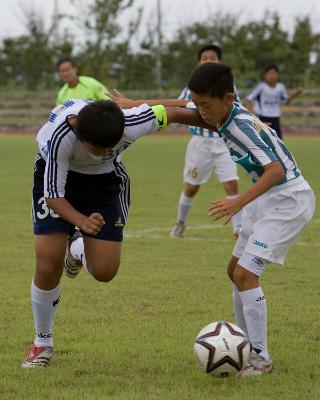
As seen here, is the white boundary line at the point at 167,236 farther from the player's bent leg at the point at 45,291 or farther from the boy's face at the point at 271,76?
the boy's face at the point at 271,76

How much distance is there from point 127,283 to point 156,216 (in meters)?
4.27

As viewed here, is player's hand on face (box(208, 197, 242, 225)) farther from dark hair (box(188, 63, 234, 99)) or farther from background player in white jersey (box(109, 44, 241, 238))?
background player in white jersey (box(109, 44, 241, 238))

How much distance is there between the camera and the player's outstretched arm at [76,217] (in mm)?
4641

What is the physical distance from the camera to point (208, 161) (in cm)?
1033

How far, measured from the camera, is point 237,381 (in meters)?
4.70

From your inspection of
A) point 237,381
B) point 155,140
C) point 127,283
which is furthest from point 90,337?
point 155,140

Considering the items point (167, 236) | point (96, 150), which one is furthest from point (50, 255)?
point (167, 236)

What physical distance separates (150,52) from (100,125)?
37.4 meters

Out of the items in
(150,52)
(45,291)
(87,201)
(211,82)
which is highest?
(211,82)

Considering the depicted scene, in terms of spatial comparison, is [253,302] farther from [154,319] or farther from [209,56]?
[209,56]

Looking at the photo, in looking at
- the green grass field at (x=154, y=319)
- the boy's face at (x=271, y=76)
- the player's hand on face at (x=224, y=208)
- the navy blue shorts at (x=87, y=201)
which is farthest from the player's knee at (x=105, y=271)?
the boy's face at (x=271, y=76)

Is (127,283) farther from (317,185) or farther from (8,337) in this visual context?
(317,185)

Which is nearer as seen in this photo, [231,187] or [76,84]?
[231,187]

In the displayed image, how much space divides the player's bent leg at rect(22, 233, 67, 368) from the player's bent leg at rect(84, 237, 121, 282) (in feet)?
0.60
